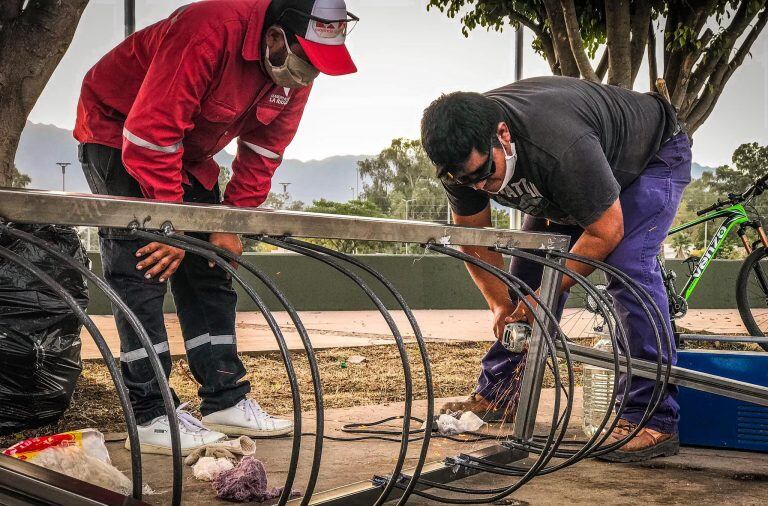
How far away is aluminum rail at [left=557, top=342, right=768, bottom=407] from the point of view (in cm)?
278

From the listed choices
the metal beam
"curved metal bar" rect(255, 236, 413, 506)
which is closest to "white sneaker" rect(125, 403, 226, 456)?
the metal beam

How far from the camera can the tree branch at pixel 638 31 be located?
6.98m

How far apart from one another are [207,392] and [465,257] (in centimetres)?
142

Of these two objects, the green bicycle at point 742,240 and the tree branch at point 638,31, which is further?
the tree branch at point 638,31

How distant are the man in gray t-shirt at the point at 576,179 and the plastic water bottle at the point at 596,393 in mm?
216

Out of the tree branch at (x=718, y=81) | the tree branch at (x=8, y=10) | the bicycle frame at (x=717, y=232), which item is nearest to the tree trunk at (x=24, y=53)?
the tree branch at (x=8, y=10)

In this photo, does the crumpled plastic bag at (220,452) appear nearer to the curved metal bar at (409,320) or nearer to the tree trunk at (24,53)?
the curved metal bar at (409,320)

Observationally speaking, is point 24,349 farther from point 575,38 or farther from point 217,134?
point 575,38

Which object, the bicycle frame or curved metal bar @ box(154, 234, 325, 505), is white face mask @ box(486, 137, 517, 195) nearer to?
curved metal bar @ box(154, 234, 325, 505)

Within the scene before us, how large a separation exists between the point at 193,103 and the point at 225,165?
6141mm

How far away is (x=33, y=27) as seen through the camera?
383cm

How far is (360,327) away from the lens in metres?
8.13

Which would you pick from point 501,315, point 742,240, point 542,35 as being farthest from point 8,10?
point 742,240

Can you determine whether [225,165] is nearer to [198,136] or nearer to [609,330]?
[198,136]
